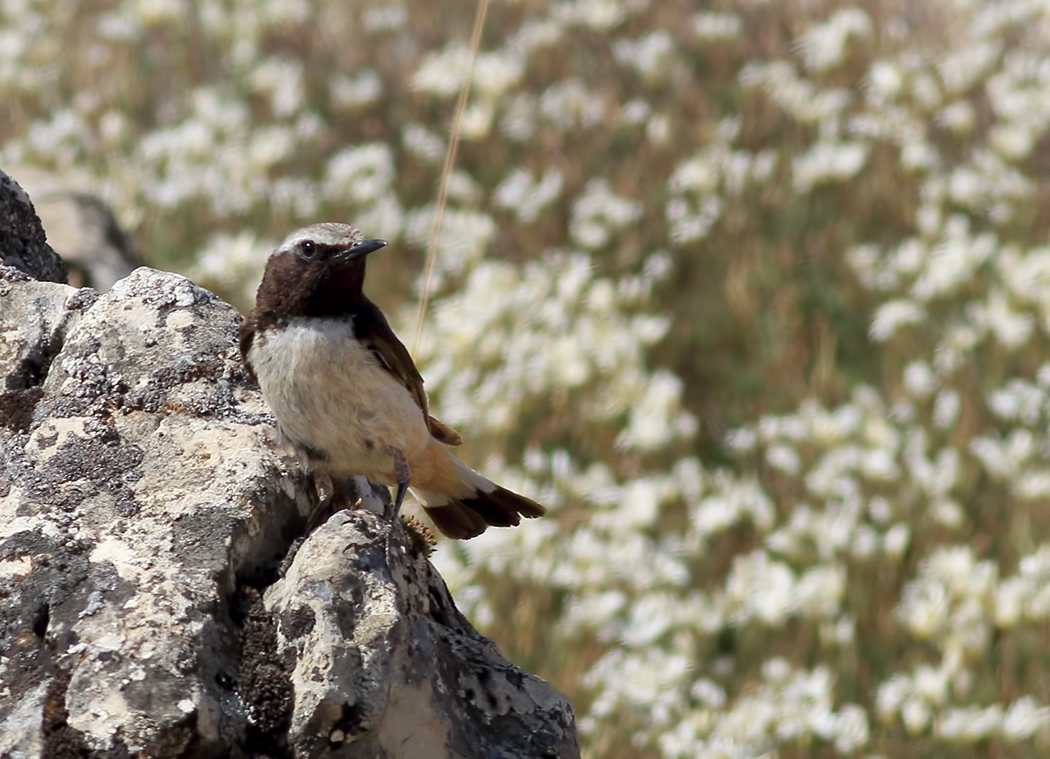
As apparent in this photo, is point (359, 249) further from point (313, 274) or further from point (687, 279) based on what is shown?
point (687, 279)

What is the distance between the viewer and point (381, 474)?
14.2 ft

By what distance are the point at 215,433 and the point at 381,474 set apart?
2.05 ft

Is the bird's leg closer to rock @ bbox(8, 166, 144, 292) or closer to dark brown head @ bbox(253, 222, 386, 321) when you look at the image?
dark brown head @ bbox(253, 222, 386, 321)

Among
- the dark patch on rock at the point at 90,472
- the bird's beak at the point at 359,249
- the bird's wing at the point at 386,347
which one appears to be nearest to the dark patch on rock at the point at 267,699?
the dark patch on rock at the point at 90,472

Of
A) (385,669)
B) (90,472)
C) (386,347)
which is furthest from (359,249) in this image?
(385,669)

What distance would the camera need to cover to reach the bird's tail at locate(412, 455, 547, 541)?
484 centimetres

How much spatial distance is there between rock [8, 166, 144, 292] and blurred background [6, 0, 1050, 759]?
5 cm

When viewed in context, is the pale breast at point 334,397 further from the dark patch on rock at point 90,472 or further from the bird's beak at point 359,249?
the dark patch on rock at point 90,472

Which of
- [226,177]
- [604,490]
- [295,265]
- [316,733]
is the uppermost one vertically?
[226,177]

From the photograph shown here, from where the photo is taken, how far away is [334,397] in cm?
411

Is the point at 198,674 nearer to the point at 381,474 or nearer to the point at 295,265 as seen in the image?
the point at 381,474

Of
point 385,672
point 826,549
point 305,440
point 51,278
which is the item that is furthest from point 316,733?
point 826,549

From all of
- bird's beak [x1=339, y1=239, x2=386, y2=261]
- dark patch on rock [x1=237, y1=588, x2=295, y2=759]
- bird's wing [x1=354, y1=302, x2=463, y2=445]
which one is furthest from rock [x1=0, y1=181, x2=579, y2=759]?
bird's beak [x1=339, y1=239, x2=386, y2=261]

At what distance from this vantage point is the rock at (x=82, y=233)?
7.25 meters
